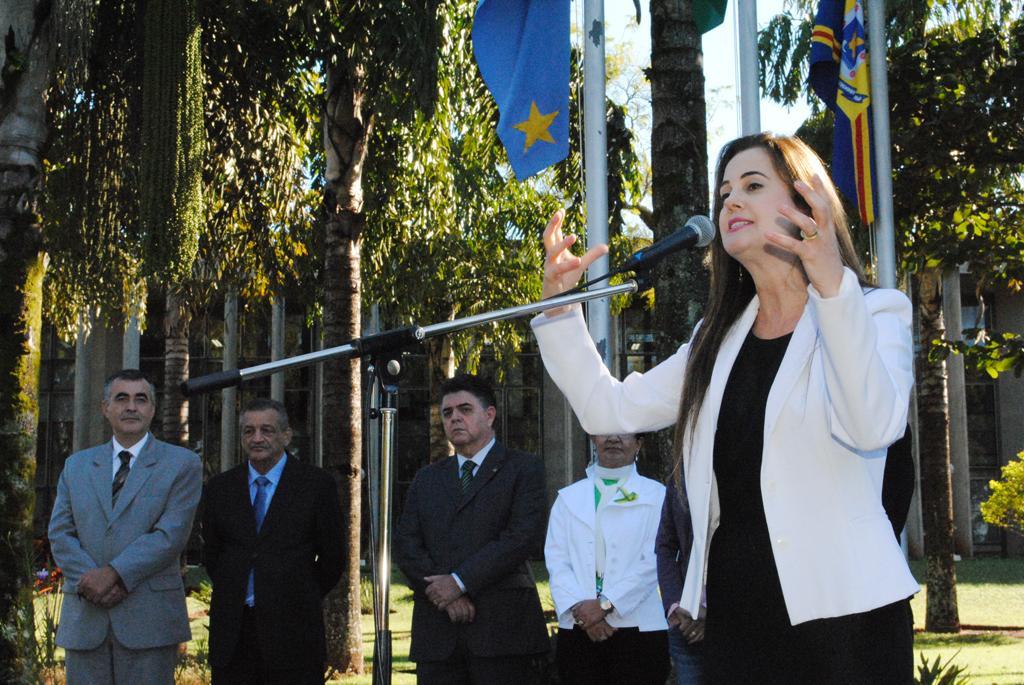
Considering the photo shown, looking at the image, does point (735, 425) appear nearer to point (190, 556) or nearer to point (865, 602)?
point (865, 602)

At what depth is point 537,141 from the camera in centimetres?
836

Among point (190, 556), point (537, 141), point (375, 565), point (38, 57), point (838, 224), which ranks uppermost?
point (38, 57)

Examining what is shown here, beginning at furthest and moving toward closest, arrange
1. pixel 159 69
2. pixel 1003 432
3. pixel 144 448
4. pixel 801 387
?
pixel 1003 432 → pixel 159 69 → pixel 144 448 → pixel 801 387

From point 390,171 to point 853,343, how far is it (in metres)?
10.8

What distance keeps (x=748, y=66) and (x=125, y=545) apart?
16.4ft

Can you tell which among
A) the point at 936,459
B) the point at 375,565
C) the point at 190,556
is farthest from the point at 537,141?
the point at 190,556

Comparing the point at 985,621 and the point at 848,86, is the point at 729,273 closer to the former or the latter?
the point at 848,86

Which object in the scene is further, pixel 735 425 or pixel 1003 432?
pixel 1003 432

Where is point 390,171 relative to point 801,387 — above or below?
above

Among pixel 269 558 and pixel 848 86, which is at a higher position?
pixel 848 86

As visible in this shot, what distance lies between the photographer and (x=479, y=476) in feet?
21.6

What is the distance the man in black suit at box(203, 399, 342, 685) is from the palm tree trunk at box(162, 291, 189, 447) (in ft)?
33.7

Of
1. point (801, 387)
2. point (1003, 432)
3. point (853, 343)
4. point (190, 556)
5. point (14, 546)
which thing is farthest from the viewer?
point (1003, 432)

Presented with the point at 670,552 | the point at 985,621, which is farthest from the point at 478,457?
the point at 985,621
